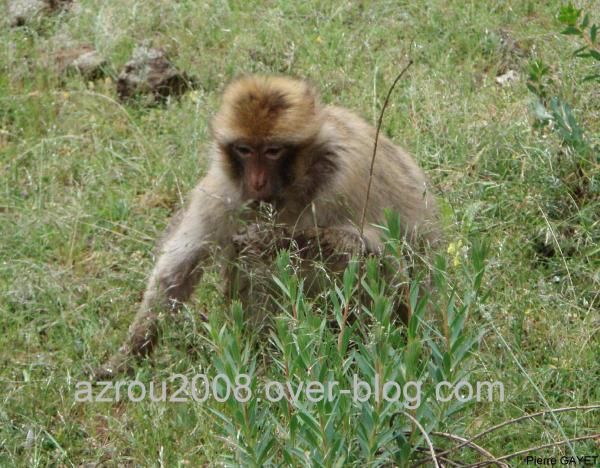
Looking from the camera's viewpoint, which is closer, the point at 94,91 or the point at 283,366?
the point at 283,366

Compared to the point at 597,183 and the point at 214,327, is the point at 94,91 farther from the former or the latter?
the point at 214,327

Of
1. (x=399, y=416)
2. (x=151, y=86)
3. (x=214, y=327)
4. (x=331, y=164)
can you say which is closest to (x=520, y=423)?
(x=399, y=416)

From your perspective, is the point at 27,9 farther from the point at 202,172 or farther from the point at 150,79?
the point at 202,172

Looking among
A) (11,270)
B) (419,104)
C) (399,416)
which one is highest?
(399,416)

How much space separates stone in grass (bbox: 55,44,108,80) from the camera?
7.47 meters

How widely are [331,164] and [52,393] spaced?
5.27 ft

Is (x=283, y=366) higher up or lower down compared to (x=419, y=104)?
higher up

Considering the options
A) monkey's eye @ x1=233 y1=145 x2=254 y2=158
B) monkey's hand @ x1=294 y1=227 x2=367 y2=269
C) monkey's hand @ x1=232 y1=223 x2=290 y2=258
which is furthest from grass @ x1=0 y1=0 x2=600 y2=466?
monkey's eye @ x1=233 y1=145 x2=254 y2=158

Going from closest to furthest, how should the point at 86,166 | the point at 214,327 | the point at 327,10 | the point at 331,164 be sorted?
the point at 214,327 → the point at 331,164 → the point at 86,166 → the point at 327,10

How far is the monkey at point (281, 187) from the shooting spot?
486 cm

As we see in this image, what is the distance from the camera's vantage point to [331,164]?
5.12m

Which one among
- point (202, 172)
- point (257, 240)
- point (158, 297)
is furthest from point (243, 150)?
point (202, 172)

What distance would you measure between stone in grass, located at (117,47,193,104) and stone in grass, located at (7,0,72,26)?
3.81ft

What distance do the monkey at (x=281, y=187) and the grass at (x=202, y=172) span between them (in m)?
0.18
